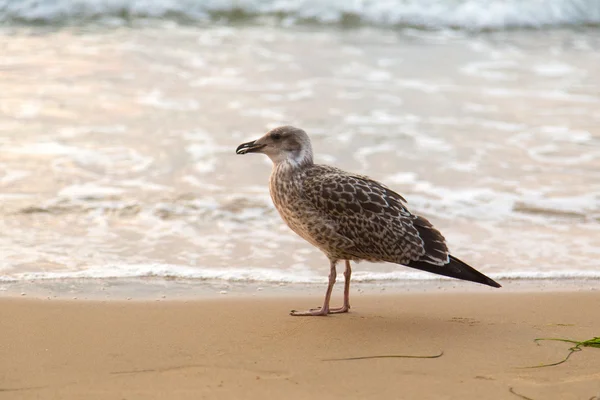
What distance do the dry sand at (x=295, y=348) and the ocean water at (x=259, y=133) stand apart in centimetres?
62

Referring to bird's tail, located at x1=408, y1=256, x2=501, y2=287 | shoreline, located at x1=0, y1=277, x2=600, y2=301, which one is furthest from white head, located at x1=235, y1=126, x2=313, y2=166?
bird's tail, located at x1=408, y1=256, x2=501, y2=287

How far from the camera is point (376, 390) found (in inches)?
143

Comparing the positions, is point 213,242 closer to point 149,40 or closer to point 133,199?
point 133,199

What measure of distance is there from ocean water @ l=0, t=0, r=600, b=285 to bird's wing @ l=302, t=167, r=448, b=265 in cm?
79

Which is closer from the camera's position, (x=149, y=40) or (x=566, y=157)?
(x=566, y=157)

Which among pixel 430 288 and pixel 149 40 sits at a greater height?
pixel 149 40

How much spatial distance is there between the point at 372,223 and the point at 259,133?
4100mm

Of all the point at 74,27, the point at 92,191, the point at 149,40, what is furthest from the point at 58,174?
the point at 74,27

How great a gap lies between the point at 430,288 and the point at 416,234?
677mm

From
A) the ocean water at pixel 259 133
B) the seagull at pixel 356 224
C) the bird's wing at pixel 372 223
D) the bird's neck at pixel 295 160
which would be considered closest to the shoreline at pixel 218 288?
the ocean water at pixel 259 133

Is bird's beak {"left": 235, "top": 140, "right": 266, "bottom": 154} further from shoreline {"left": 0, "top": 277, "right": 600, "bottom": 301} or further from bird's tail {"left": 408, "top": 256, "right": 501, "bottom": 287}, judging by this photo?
bird's tail {"left": 408, "top": 256, "right": 501, "bottom": 287}

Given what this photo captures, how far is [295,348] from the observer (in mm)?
4164

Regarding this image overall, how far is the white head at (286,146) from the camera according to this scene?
200 inches

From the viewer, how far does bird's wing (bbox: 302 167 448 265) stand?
477 cm
